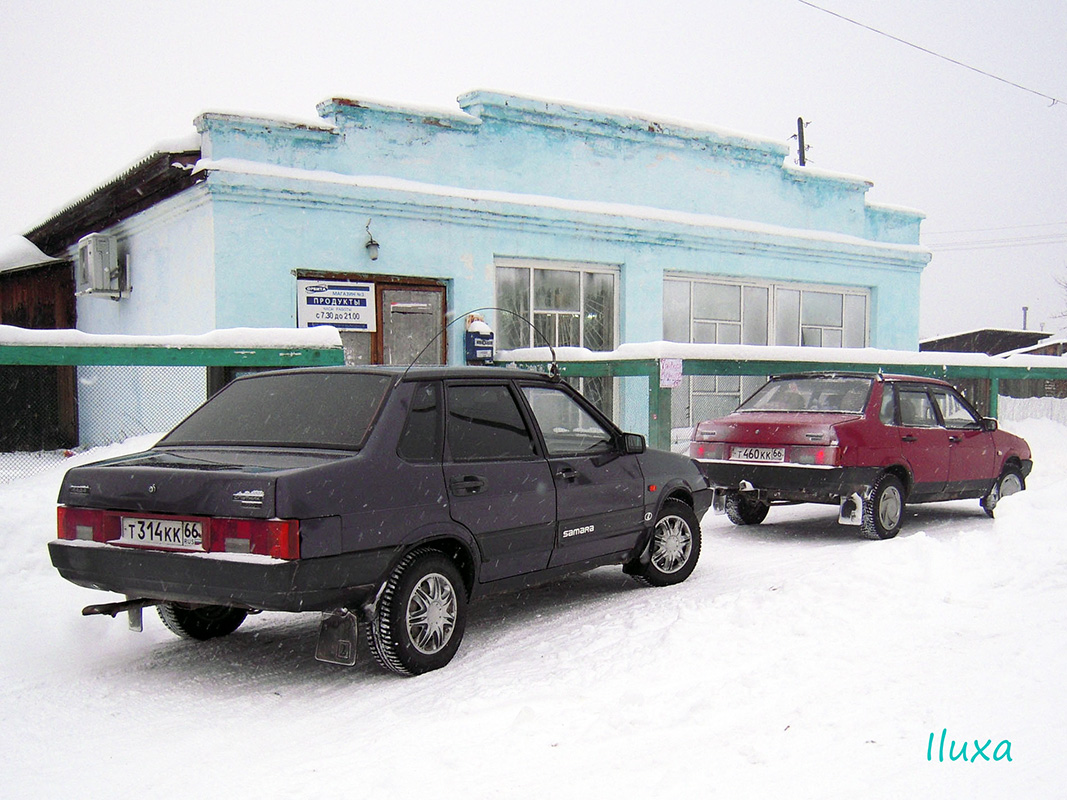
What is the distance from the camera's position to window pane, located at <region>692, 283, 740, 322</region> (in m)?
17.1

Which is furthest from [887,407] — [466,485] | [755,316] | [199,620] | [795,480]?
[755,316]

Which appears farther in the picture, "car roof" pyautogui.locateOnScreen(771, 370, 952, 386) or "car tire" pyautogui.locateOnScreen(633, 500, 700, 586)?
"car roof" pyautogui.locateOnScreen(771, 370, 952, 386)

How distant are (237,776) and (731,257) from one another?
15.1 m

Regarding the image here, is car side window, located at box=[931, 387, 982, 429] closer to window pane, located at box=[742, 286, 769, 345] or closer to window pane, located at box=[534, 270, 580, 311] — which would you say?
window pane, located at box=[534, 270, 580, 311]

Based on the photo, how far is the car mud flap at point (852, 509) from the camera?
8.51m

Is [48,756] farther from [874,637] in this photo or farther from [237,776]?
[874,637]

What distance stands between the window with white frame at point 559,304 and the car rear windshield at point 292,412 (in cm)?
895

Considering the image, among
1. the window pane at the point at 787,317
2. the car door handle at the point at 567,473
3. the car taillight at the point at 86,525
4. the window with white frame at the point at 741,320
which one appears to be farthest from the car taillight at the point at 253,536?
the window pane at the point at 787,317

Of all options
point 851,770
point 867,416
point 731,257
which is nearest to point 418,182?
point 731,257

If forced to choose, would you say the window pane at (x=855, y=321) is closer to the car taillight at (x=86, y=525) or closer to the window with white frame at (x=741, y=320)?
the window with white frame at (x=741, y=320)

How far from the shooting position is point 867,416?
867 cm

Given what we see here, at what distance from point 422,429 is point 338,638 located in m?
1.16

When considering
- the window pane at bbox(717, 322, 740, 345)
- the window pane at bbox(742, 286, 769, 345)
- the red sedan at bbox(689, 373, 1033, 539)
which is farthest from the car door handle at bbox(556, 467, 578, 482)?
the window pane at bbox(742, 286, 769, 345)

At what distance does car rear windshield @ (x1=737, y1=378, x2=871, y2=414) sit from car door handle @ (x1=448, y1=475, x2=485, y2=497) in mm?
4770
